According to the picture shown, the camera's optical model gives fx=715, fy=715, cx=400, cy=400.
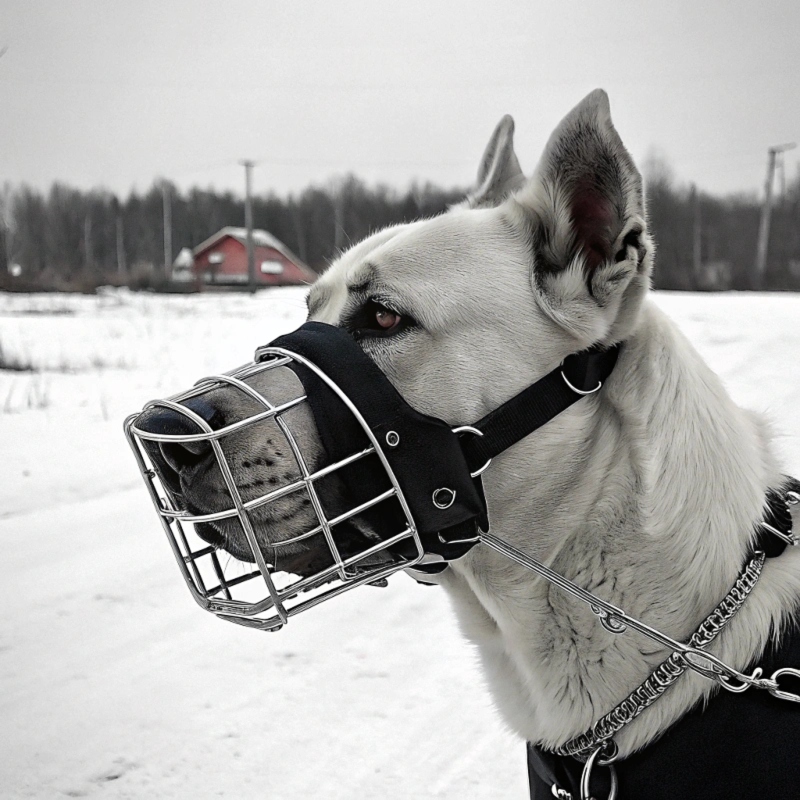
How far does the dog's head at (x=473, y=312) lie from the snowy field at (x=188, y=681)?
2.01 feet

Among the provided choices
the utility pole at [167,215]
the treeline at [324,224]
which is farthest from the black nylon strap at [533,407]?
the utility pole at [167,215]

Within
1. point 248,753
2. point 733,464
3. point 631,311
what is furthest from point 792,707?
point 248,753

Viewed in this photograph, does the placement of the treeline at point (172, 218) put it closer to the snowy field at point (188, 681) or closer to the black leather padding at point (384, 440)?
the snowy field at point (188, 681)

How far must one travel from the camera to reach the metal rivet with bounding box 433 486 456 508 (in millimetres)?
1628

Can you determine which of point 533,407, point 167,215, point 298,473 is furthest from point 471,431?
point 167,215

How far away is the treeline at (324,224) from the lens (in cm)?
2719

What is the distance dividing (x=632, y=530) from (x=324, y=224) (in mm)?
30176

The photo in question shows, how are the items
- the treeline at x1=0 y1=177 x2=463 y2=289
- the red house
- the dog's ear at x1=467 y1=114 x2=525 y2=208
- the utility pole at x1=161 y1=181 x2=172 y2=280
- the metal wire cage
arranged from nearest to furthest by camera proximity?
the metal wire cage < the dog's ear at x1=467 y1=114 x2=525 y2=208 < the treeline at x1=0 y1=177 x2=463 y2=289 < the red house < the utility pole at x1=161 y1=181 x2=172 y2=280

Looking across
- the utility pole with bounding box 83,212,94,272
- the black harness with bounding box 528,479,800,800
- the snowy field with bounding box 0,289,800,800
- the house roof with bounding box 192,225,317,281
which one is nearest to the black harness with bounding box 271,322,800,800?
the black harness with bounding box 528,479,800,800

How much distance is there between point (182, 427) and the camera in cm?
158

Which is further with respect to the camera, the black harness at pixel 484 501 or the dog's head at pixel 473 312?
the dog's head at pixel 473 312

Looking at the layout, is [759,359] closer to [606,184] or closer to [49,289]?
[606,184]

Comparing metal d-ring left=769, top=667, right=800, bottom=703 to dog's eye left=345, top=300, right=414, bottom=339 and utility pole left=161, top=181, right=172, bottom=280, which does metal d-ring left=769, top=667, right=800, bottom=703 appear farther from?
utility pole left=161, top=181, right=172, bottom=280

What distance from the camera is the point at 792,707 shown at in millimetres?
1512
